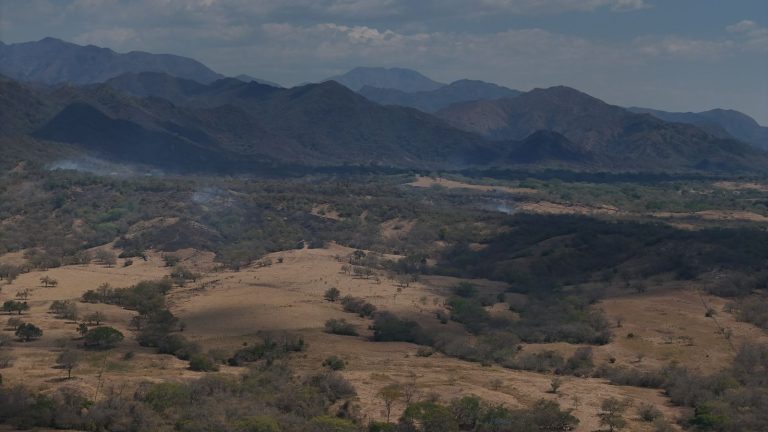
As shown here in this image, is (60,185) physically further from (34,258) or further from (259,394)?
(259,394)

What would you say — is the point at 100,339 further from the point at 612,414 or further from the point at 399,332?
the point at 612,414

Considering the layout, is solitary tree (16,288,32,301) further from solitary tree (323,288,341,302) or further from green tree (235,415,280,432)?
green tree (235,415,280,432)

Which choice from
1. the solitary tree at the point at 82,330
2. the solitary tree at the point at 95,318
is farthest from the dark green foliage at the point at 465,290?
the solitary tree at the point at 82,330

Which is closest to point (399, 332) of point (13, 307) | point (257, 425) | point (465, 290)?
point (465, 290)

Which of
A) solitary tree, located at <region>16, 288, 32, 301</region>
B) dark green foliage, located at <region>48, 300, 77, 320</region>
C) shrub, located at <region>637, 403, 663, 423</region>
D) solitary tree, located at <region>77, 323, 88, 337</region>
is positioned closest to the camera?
shrub, located at <region>637, 403, 663, 423</region>

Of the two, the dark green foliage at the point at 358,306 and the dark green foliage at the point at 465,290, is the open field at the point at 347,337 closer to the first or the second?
the dark green foliage at the point at 358,306

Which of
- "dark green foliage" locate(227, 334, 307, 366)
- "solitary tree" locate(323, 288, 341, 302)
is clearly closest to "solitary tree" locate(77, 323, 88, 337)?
"dark green foliage" locate(227, 334, 307, 366)
